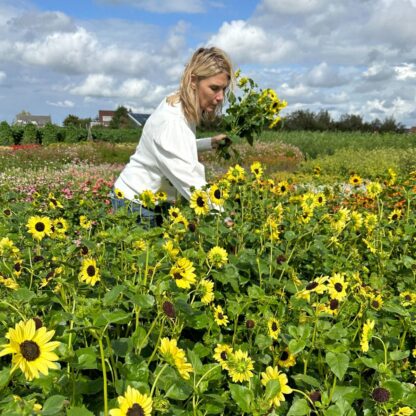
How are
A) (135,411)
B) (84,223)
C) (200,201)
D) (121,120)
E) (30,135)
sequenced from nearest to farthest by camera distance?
(135,411)
(200,201)
(84,223)
(30,135)
(121,120)

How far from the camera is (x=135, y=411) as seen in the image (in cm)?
91

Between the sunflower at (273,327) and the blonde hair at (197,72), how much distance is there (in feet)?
5.52

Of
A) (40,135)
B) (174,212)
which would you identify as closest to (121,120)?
(40,135)

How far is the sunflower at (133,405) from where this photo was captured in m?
0.91

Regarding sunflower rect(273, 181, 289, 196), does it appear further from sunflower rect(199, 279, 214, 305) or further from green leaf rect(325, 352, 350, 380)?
green leaf rect(325, 352, 350, 380)

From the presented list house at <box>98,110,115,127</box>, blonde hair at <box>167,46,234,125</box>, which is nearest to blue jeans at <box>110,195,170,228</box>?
blonde hair at <box>167,46,234,125</box>

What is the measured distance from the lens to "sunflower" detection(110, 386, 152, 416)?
2.98 ft

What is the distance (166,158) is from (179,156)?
0.27 feet

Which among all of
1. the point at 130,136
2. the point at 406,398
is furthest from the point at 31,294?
the point at 130,136

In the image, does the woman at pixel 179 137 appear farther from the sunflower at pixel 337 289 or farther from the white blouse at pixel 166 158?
the sunflower at pixel 337 289

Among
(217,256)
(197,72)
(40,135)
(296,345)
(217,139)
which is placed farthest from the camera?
(40,135)

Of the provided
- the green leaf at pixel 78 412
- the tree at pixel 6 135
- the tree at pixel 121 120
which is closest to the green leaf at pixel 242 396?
the green leaf at pixel 78 412

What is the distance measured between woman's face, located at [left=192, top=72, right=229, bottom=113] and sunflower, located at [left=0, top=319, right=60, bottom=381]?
2.25m

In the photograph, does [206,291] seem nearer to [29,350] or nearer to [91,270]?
[91,270]
